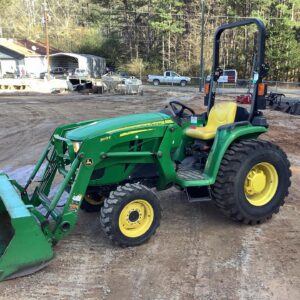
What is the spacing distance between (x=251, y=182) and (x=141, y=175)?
125cm

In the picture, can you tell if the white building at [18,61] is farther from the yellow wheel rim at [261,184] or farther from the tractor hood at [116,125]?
the yellow wheel rim at [261,184]

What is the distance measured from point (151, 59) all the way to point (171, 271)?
4913 cm

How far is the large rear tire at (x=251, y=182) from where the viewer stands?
425 centimetres

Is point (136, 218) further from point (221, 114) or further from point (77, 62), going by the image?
point (77, 62)

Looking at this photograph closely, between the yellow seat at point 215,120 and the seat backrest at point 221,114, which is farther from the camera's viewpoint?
the seat backrest at point 221,114

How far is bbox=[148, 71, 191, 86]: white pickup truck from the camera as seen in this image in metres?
38.4

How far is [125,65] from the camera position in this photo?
50906 millimetres

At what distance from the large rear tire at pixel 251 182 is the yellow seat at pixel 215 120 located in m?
0.36

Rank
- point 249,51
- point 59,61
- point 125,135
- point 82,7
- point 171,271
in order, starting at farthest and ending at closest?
point 82,7
point 59,61
point 249,51
point 125,135
point 171,271

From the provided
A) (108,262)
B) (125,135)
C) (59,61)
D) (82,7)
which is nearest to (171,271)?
(108,262)

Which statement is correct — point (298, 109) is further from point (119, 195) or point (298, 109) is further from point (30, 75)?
point (30, 75)

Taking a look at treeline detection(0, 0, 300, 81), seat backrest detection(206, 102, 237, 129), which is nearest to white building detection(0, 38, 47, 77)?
treeline detection(0, 0, 300, 81)

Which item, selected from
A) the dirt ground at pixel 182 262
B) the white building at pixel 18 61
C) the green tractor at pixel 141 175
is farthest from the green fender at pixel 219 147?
the white building at pixel 18 61

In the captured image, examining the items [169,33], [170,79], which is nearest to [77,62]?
[169,33]
